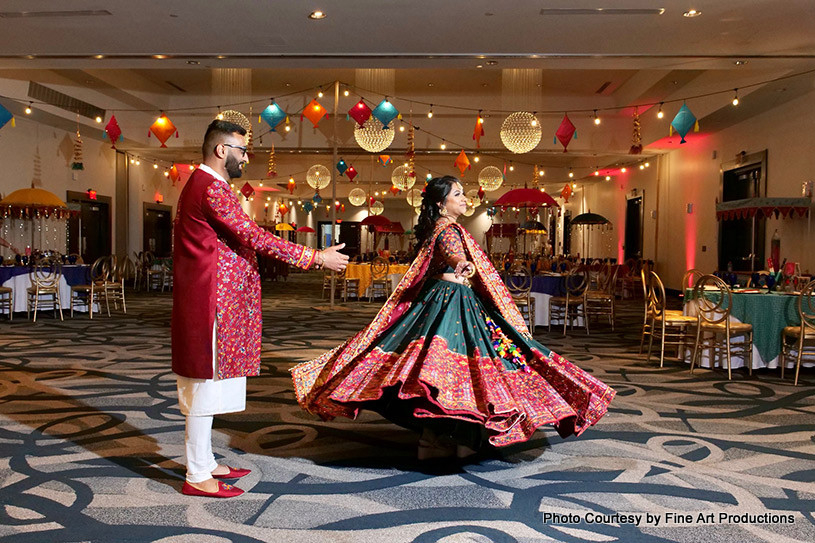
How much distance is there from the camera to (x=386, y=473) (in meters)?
3.09

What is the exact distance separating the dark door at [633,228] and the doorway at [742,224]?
4.34 metres

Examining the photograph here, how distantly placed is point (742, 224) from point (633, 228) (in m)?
5.51

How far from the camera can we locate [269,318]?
30.9 feet

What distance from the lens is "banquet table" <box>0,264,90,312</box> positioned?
29.8ft

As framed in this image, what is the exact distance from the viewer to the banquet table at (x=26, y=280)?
909cm

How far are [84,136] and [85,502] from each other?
41.9 feet

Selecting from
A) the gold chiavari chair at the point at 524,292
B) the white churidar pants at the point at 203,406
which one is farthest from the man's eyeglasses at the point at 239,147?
the gold chiavari chair at the point at 524,292

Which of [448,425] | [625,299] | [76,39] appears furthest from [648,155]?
[448,425]

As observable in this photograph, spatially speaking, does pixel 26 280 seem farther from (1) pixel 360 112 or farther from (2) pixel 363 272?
(2) pixel 363 272

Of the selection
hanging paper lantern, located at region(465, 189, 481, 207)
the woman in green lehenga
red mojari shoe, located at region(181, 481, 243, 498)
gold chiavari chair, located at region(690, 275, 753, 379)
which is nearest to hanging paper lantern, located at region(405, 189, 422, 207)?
hanging paper lantern, located at region(465, 189, 481, 207)

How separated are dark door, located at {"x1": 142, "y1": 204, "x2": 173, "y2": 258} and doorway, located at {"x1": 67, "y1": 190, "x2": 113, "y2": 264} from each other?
5.39 feet

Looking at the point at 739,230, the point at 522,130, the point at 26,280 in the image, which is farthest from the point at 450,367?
the point at 739,230

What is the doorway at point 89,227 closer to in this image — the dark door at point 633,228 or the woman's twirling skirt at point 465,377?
the woman's twirling skirt at point 465,377

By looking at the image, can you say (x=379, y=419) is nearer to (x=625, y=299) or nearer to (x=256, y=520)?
(x=256, y=520)
